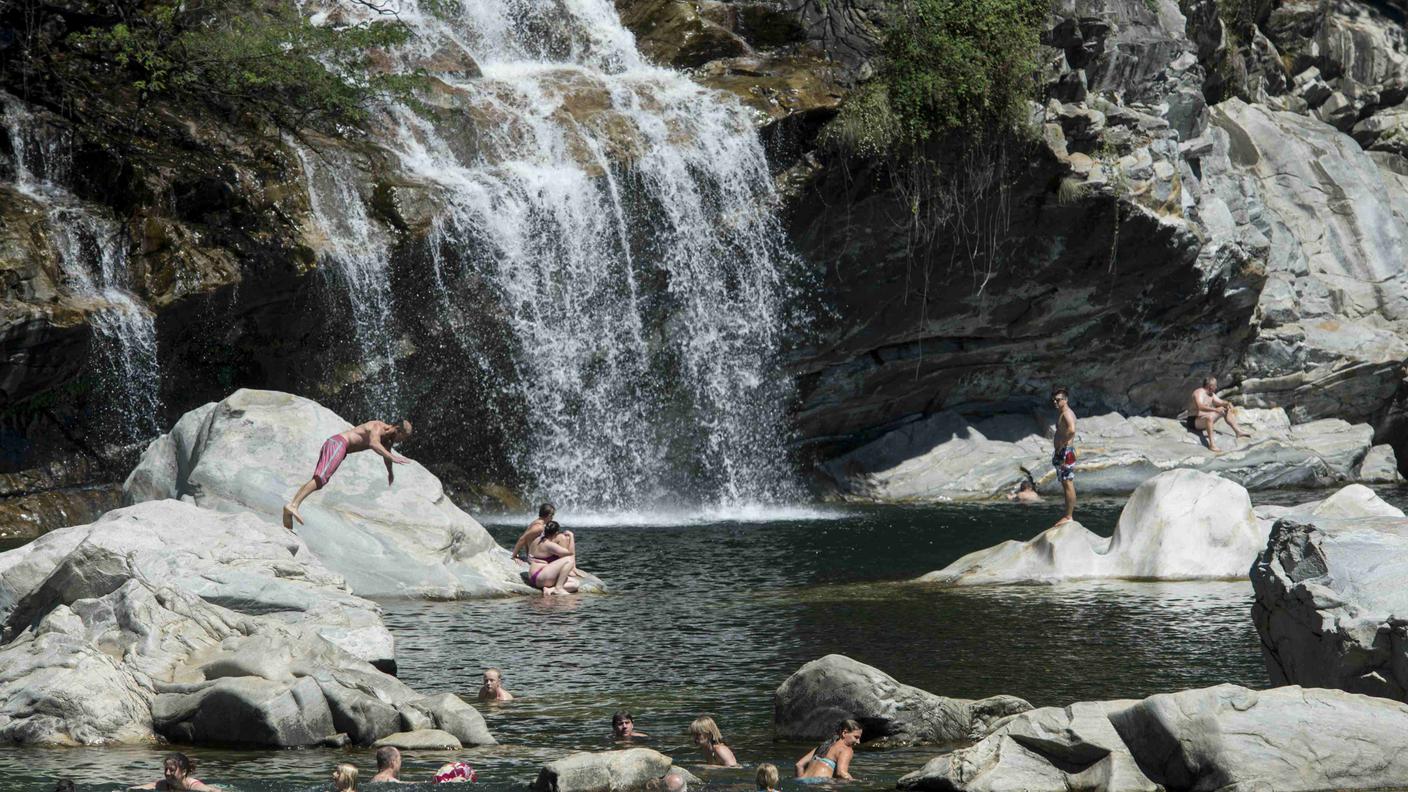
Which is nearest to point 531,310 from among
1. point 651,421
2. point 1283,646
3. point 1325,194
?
point 651,421

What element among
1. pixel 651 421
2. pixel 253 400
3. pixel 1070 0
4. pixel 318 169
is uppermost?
pixel 1070 0

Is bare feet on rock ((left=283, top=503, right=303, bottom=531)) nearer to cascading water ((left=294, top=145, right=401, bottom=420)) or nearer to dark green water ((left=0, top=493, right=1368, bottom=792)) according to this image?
dark green water ((left=0, top=493, right=1368, bottom=792))

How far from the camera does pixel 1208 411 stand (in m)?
31.6

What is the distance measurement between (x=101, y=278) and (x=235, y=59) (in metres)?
4.33

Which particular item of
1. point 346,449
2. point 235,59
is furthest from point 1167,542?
point 235,59

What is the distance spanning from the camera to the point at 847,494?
30188mm

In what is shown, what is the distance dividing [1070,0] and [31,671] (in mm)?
24857

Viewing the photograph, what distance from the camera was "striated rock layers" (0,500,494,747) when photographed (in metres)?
10.3

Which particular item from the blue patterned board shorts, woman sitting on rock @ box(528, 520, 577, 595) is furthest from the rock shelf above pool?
woman sitting on rock @ box(528, 520, 577, 595)

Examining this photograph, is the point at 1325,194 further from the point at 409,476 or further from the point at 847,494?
the point at 409,476

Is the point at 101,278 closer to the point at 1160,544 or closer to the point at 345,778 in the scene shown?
the point at 1160,544

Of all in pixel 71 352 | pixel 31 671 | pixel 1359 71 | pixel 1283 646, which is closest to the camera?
pixel 1283 646

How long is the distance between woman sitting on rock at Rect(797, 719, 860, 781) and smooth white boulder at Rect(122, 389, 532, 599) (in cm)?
802

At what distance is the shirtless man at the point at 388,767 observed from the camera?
29.8 ft
